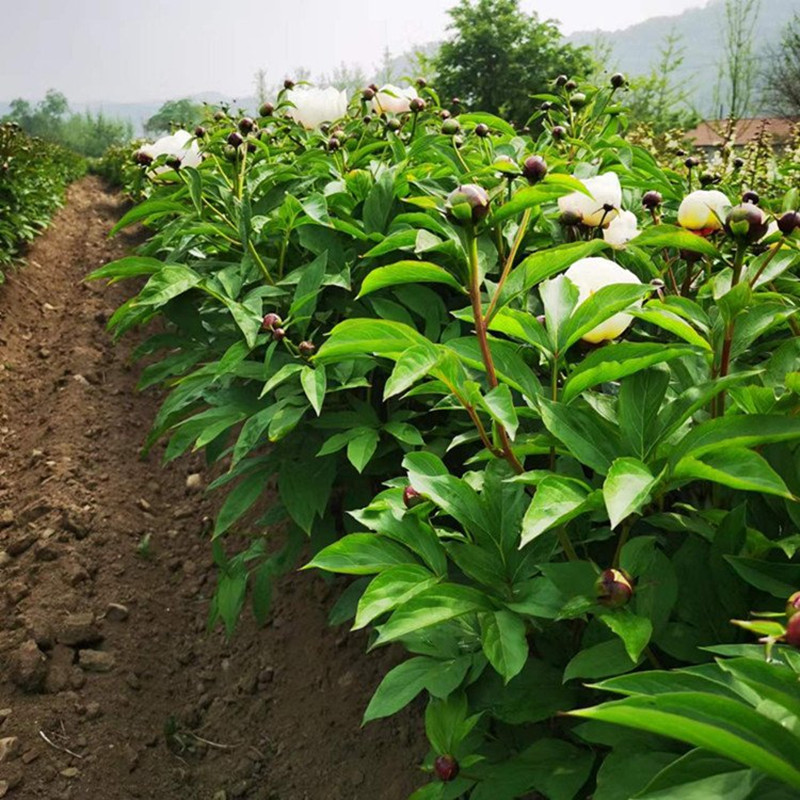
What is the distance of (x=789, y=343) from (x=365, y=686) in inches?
51.2

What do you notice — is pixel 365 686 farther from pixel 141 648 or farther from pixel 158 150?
pixel 158 150

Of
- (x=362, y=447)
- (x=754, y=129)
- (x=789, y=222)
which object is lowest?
(x=362, y=447)

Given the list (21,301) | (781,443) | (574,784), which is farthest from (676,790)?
(21,301)

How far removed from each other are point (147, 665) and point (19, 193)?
5.30 m

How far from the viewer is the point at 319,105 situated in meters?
2.27

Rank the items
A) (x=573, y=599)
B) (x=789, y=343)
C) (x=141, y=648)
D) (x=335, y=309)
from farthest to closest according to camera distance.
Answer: (x=141, y=648) → (x=335, y=309) → (x=789, y=343) → (x=573, y=599)

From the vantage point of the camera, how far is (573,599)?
0.91 metres

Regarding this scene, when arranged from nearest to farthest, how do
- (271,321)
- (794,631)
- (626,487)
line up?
(794,631), (626,487), (271,321)

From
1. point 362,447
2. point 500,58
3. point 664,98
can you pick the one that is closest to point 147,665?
point 362,447

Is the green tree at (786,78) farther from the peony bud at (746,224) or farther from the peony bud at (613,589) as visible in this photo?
the peony bud at (613,589)

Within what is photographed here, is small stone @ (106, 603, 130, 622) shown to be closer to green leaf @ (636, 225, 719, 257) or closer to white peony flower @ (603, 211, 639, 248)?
white peony flower @ (603, 211, 639, 248)

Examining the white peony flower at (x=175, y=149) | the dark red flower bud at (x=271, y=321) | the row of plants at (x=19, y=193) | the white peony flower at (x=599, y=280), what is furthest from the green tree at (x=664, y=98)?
the white peony flower at (x=599, y=280)

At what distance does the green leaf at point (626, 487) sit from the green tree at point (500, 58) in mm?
13050

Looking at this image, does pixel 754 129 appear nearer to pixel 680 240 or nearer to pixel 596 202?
pixel 596 202
